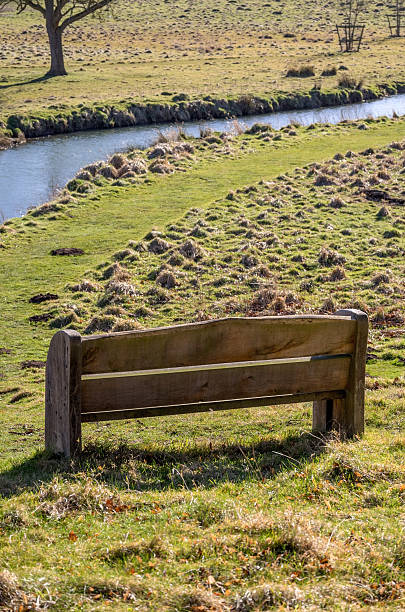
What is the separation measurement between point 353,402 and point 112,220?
18.8m

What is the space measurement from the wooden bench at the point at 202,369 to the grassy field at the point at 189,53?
41959 millimetres

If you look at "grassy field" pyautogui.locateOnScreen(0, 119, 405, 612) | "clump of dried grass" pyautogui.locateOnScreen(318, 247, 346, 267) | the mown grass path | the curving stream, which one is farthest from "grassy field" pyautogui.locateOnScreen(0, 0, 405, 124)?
"clump of dried grass" pyautogui.locateOnScreen(318, 247, 346, 267)

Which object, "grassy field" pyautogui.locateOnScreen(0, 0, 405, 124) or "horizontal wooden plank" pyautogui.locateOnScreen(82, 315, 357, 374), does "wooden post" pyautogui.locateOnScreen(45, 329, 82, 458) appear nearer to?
"horizontal wooden plank" pyautogui.locateOnScreen(82, 315, 357, 374)

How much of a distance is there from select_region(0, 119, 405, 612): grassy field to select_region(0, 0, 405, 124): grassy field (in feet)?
86.8

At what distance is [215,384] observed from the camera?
267 inches

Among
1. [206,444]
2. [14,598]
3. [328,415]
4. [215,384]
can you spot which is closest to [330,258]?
[328,415]

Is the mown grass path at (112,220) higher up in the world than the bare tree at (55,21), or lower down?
lower down

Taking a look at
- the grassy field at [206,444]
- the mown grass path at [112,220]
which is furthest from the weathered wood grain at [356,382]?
the mown grass path at [112,220]

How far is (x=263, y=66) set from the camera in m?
66.5

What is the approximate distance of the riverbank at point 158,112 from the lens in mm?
44500

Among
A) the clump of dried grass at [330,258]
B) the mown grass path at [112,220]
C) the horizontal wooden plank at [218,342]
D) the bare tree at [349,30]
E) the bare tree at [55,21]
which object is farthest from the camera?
the bare tree at [349,30]

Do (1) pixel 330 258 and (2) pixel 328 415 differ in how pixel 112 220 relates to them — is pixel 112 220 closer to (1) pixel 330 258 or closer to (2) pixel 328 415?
(1) pixel 330 258

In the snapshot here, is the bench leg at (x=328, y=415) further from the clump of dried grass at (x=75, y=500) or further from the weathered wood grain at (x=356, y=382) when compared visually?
the clump of dried grass at (x=75, y=500)

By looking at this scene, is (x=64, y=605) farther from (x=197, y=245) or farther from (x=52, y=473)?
(x=197, y=245)
